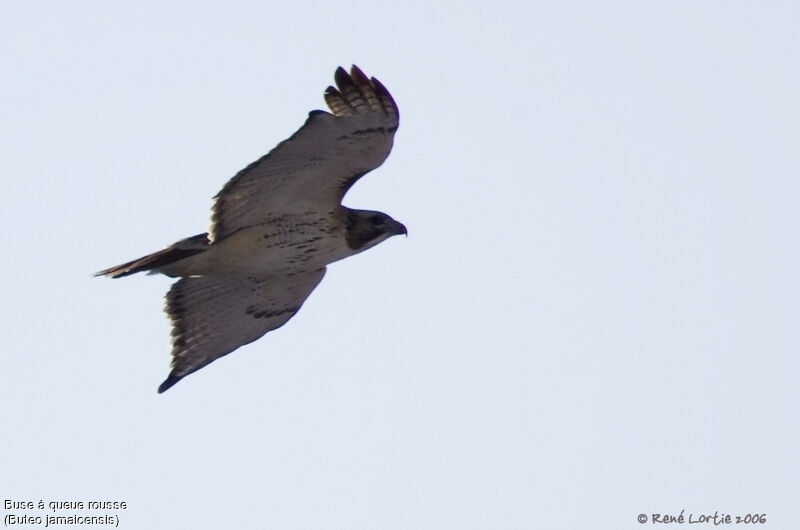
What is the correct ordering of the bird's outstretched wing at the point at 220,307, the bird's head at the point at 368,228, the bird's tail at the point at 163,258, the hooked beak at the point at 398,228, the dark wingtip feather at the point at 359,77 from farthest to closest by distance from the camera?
1. the bird's outstretched wing at the point at 220,307
2. the hooked beak at the point at 398,228
3. the bird's head at the point at 368,228
4. the bird's tail at the point at 163,258
5. the dark wingtip feather at the point at 359,77

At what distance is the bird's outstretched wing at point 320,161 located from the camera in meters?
12.1

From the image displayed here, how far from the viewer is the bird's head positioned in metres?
13.2

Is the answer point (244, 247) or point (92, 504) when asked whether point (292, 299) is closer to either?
point (244, 247)

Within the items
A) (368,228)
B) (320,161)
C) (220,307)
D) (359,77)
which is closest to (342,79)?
(359,77)

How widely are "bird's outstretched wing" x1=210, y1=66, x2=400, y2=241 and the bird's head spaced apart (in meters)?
0.25

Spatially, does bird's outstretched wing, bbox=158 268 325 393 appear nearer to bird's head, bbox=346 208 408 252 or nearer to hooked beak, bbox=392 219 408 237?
bird's head, bbox=346 208 408 252

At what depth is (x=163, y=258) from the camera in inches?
505

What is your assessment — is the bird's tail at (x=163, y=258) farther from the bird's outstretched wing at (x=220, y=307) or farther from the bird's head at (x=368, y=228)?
the bird's head at (x=368, y=228)

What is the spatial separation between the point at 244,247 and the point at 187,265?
482mm

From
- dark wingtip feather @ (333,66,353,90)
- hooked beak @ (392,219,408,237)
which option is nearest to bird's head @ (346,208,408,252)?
hooked beak @ (392,219,408,237)

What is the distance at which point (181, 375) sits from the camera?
1367 centimetres

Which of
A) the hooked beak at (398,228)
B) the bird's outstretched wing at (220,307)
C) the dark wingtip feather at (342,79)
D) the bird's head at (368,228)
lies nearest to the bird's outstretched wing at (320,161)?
the dark wingtip feather at (342,79)

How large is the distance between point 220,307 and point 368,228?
1.60m

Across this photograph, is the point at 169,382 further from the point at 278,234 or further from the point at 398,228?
the point at 398,228
